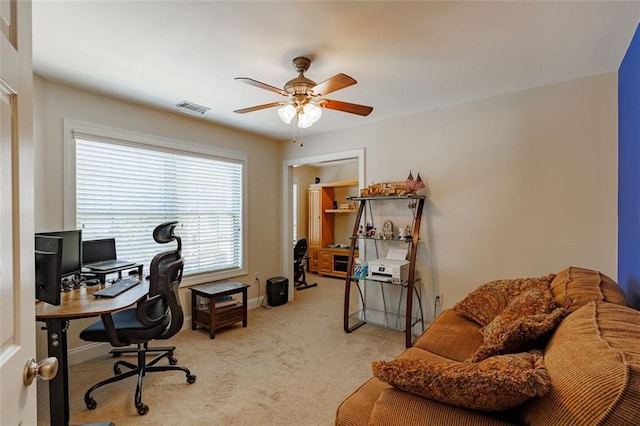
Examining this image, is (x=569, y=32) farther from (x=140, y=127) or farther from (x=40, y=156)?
(x=40, y=156)

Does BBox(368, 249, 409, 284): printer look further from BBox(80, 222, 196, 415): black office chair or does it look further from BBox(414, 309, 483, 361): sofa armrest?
BBox(80, 222, 196, 415): black office chair

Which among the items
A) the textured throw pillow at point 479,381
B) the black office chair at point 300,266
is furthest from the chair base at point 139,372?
the black office chair at point 300,266

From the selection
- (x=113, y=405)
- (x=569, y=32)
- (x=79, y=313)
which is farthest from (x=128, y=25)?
(x=569, y=32)

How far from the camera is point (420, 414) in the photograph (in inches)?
41.1

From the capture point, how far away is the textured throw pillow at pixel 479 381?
3.03 ft

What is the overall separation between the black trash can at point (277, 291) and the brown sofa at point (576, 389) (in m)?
3.18

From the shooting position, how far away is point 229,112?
11.5 ft

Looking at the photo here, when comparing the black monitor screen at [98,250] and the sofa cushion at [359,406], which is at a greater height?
the black monitor screen at [98,250]

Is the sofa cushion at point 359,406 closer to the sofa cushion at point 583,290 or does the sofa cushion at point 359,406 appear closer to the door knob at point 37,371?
the sofa cushion at point 583,290

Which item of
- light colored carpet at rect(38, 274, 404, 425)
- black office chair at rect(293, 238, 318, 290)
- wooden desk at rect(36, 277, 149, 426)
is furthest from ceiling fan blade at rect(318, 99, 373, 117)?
black office chair at rect(293, 238, 318, 290)

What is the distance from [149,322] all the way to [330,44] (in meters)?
2.39

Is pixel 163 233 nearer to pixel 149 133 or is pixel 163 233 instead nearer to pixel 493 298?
pixel 149 133

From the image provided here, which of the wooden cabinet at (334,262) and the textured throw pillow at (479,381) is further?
→ the wooden cabinet at (334,262)

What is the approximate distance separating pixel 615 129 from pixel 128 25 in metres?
3.68
